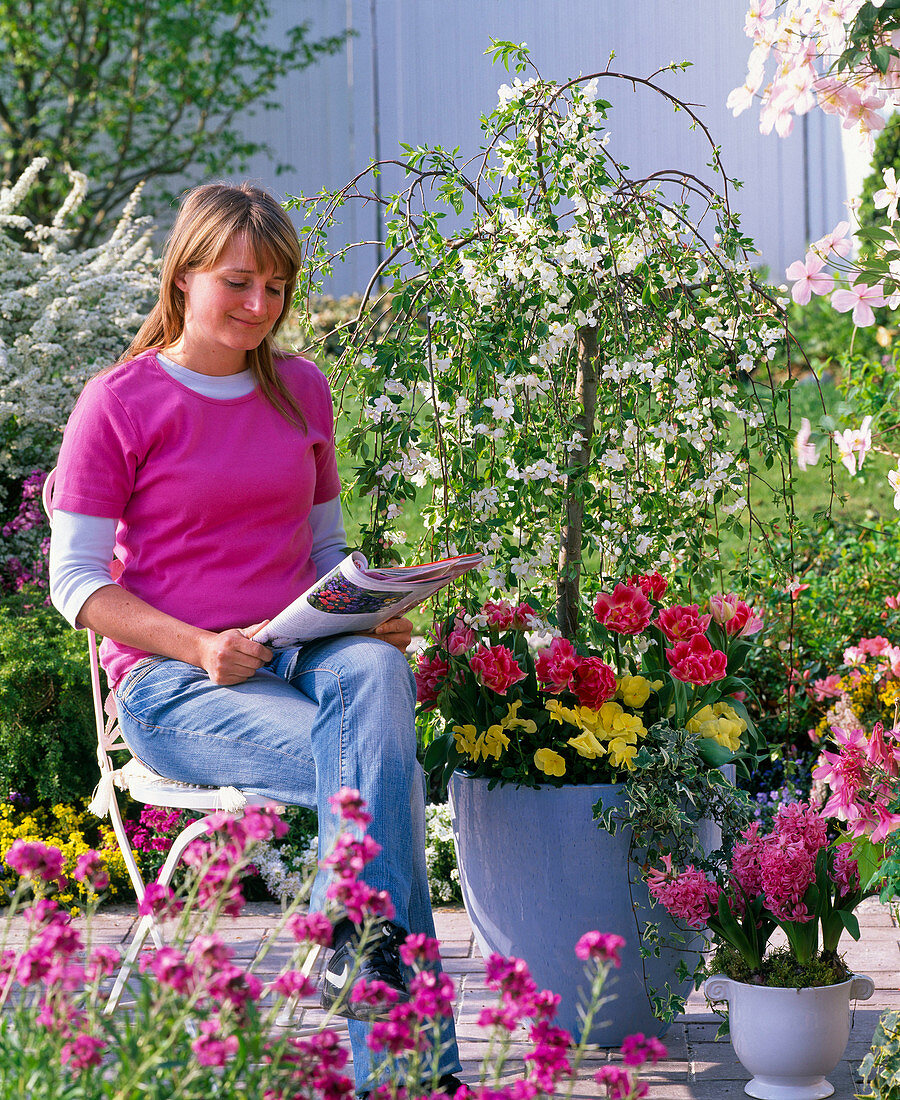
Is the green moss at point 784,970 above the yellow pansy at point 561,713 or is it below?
below

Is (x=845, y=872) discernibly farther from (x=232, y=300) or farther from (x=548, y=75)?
(x=548, y=75)

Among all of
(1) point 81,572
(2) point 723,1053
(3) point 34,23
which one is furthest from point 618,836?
(3) point 34,23

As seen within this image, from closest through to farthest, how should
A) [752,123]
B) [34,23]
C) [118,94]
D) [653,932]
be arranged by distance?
[653,932] < [752,123] < [34,23] < [118,94]

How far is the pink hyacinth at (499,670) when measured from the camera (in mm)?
2049

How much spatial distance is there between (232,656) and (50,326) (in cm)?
272

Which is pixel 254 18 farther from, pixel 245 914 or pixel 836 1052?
pixel 836 1052

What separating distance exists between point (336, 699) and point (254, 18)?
8170 millimetres

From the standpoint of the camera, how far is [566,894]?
2.03 meters

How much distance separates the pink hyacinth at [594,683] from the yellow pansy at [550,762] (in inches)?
3.9

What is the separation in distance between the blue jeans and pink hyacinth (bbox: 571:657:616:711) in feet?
1.00

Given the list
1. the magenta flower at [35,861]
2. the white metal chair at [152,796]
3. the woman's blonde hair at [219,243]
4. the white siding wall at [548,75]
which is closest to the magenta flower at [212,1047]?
the magenta flower at [35,861]

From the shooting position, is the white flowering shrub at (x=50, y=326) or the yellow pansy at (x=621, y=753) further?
the white flowering shrub at (x=50, y=326)

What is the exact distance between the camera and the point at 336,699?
182 centimetres

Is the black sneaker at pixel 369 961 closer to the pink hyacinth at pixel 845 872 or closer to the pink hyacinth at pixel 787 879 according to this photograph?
the pink hyacinth at pixel 787 879
